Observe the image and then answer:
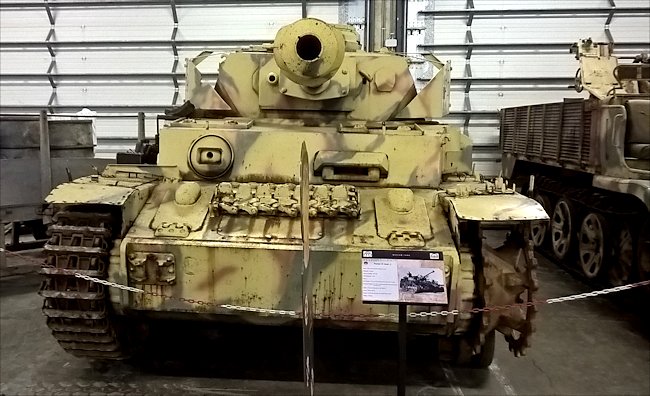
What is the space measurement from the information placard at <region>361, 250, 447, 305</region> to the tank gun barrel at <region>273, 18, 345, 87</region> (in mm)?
1691

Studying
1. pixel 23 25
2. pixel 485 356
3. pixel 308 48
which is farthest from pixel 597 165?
pixel 23 25

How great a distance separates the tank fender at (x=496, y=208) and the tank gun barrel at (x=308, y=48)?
4.40 feet

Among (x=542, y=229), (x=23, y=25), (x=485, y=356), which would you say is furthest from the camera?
(x=23, y=25)

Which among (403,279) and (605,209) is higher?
(403,279)

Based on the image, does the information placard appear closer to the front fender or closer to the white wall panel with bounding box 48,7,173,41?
the front fender

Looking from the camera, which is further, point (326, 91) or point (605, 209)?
point (605, 209)

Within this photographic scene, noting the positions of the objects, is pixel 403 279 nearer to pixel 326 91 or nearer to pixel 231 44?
pixel 326 91

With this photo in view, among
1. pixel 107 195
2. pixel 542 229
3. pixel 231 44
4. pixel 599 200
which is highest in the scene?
pixel 231 44

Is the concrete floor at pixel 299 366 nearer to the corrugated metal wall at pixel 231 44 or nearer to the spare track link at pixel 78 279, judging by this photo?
the spare track link at pixel 78 279

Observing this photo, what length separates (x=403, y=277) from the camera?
3.48 m

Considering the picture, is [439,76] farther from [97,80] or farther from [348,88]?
[97,80]

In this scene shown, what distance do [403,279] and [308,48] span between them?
6.50ft

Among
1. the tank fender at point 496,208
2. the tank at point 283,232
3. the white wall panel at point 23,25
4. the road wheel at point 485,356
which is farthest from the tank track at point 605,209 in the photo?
the white wall panel at point 23,25

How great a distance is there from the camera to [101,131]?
1341 cm
